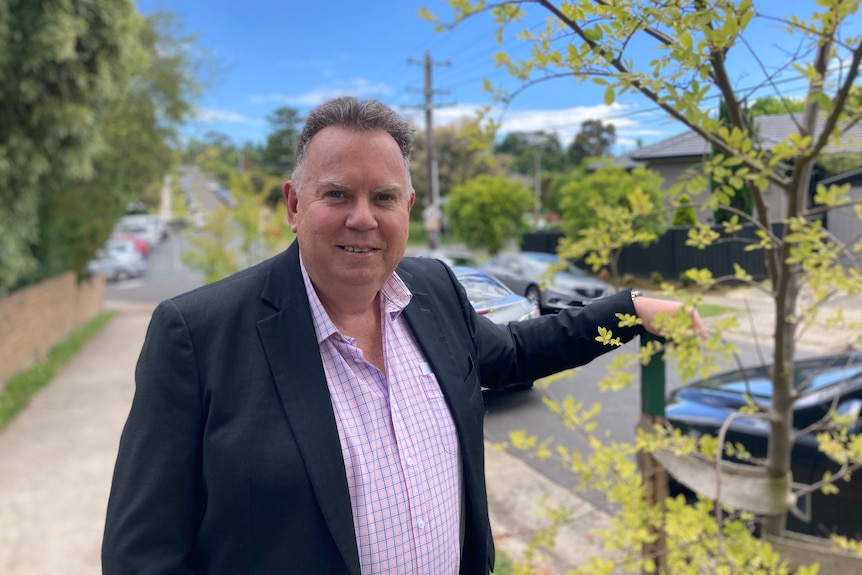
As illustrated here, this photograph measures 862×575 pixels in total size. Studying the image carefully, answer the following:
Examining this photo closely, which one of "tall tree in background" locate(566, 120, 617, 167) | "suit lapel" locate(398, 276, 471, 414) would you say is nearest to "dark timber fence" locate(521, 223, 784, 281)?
"tall tree in background" locate(566, 120, 617, 167)

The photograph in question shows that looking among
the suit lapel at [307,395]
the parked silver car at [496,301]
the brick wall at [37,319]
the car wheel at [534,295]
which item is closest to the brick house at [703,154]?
the car wheel at [534,295]

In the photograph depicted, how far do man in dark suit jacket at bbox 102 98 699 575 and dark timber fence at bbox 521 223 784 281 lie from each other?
3.75 ft

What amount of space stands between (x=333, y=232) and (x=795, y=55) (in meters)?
1.33

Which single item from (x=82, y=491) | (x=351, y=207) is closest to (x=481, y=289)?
(x=351, y=207)

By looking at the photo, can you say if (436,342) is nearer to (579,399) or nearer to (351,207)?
(351,207)

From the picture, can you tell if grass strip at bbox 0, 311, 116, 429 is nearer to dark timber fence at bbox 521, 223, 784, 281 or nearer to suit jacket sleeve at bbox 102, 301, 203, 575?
suit jacket sleeve at bbox 102, 301, 203, 575

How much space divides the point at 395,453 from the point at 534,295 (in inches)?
30.7

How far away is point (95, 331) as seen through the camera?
13164mm

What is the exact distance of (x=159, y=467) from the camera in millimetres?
1188

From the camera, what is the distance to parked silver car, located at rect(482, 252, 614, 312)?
6.03 ft

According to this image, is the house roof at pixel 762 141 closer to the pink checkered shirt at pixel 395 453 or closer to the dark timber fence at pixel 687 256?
the dark timber fence at pixel 687 256

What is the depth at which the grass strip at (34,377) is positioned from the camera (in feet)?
24.1

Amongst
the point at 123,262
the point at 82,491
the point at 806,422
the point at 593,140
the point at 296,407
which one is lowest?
the point at 82,491

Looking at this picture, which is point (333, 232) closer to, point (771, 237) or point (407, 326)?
point (407, 326)
